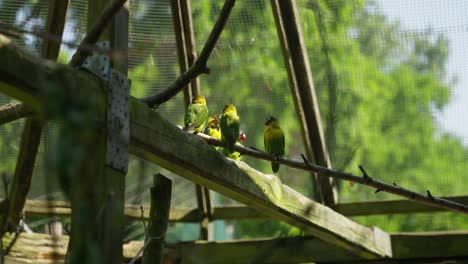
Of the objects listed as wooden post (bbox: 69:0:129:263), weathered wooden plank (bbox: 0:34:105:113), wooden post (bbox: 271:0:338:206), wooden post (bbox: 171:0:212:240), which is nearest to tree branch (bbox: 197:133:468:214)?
wooden post (bbox: 171:0:212:240)

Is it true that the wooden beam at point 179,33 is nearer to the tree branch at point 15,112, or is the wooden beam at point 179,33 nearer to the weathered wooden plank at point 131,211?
the weathered wooden plank at point 131,211

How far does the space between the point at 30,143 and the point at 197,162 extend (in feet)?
6.60

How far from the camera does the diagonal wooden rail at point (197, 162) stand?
2.61 m

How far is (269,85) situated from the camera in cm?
604

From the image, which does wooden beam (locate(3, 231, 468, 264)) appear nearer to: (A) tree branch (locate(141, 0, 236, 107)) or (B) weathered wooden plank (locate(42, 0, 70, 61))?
(B) weathered wooden plank (locate(42, 0, 70, 61))

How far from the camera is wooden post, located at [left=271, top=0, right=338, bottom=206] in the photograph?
5609mm

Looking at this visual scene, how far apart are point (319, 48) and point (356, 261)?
1.66 m

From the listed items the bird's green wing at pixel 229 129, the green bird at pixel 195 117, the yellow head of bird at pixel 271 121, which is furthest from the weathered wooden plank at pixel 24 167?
the yellow head of bird at pixel 271 121

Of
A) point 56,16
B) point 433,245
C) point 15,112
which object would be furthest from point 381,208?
point 15,112

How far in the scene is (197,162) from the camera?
3.64 m

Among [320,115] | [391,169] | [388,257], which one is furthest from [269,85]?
[388,257]

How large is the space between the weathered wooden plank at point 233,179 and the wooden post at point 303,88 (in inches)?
24.4

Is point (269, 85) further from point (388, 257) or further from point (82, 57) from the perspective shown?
point (82, 57)

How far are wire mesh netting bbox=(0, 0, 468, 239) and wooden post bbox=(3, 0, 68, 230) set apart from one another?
0.30 meters
